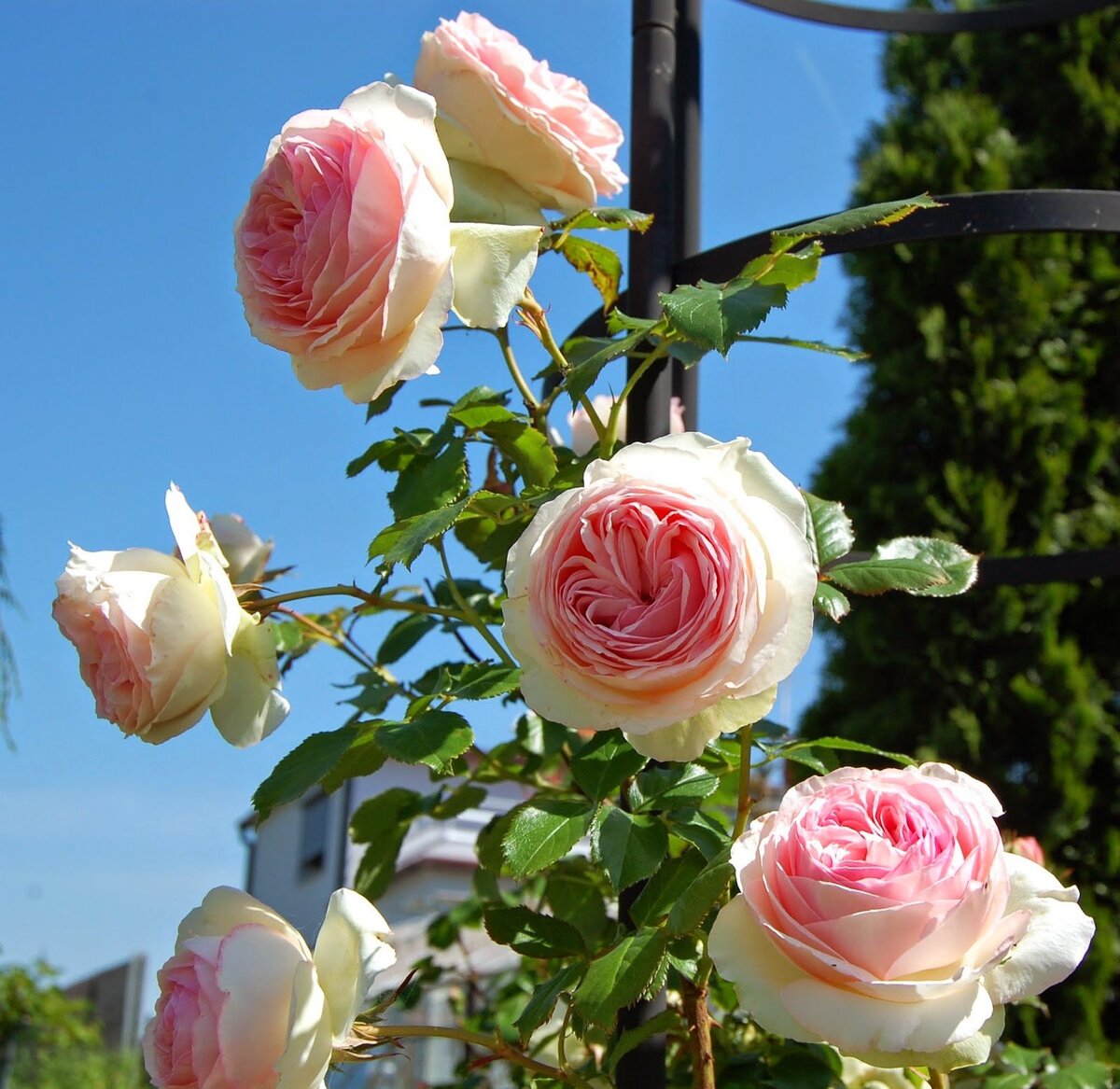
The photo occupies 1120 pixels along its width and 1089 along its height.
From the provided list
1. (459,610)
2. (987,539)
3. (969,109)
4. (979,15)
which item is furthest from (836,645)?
(459,610)

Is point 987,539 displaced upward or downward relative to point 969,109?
downward

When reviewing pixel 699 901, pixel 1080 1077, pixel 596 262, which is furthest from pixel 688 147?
pixel 1080 1077

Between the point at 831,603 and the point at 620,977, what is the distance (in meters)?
0.26

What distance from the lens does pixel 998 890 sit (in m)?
0.61

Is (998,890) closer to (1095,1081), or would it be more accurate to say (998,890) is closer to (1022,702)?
(1095,1081)

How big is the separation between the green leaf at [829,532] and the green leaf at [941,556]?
0.11 ft

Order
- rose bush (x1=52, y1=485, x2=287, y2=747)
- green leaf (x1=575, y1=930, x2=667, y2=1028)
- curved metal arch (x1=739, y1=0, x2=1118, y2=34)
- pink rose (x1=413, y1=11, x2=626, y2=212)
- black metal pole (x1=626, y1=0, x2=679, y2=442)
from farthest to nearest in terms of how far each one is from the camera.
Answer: curved metal arch (x1=739, y1=0, x2=1118, y2=34), black metal pole (x1=626, y1=0, x2=679, y2=442), pink rose (x1=413, y1=11, x2=626, y2=212), rose bush (x1=52, y1=485, x2=287, y2=747), green leaf (x1=575, y1=930, x2=667, y2=1028)

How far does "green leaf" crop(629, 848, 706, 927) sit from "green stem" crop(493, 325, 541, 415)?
39 cm

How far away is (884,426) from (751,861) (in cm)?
472

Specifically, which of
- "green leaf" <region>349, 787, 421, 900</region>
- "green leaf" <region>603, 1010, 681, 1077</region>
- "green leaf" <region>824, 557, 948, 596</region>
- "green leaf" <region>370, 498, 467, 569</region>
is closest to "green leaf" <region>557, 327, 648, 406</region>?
"green leaf" <region>370, 498, 467, 569</region>

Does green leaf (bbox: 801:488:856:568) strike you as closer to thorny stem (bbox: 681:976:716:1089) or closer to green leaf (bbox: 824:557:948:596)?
green leaf (bbox: 824:557:948:596)

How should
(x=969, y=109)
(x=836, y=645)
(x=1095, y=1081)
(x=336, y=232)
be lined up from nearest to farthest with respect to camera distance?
(x=336, y=232) → (x=1095, y=1081) → (x=836, y=645) → (x=969, y=109)

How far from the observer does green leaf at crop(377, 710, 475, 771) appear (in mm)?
754

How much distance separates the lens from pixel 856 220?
0.80 meters
